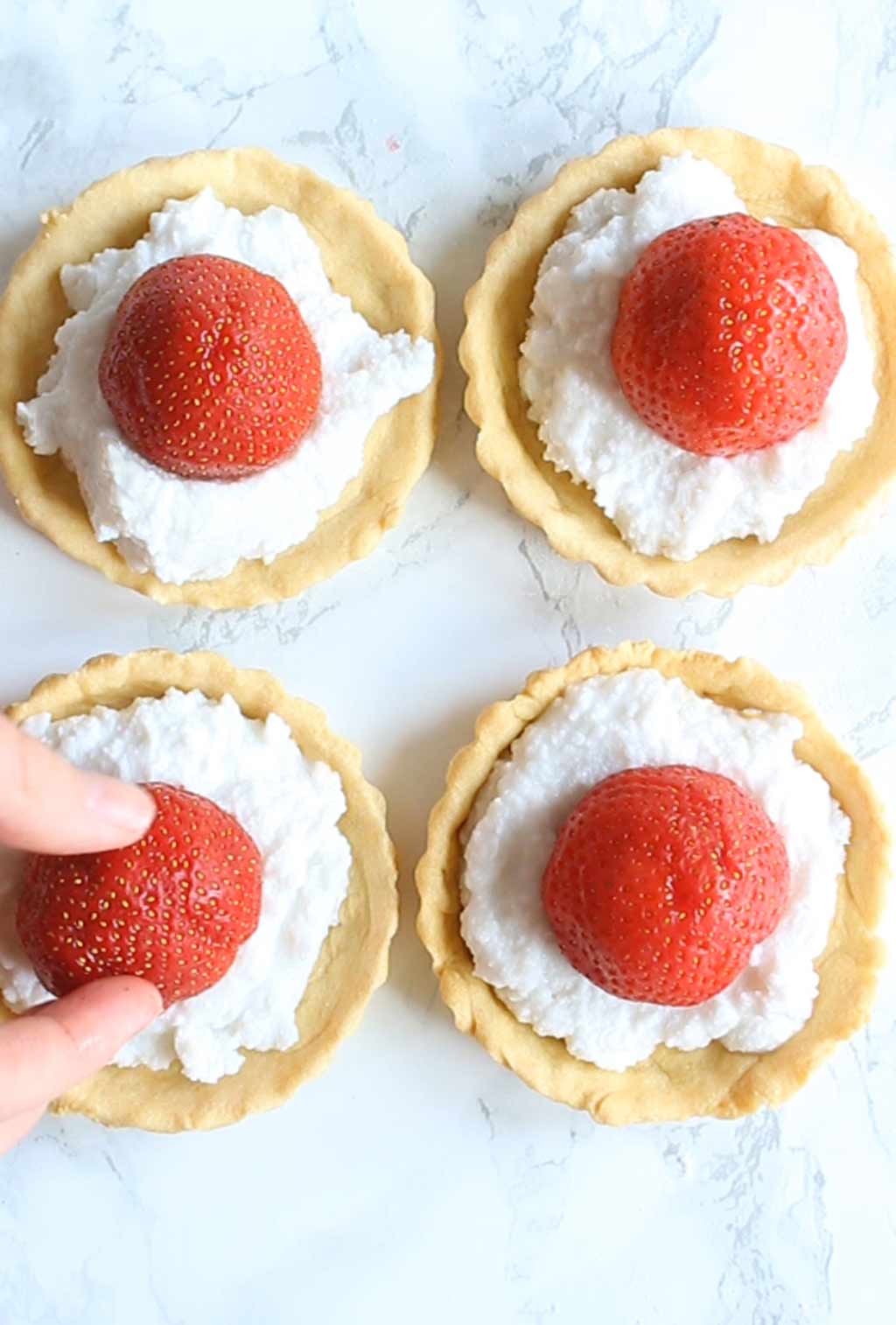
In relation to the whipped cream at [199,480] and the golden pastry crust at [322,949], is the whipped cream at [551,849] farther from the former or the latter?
the whipped cream at [199,480]

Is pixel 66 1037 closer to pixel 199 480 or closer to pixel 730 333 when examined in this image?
pixel 199 480

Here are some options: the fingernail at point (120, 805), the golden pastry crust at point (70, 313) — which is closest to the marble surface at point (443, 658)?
the golden pastry crust at point (70, 313)

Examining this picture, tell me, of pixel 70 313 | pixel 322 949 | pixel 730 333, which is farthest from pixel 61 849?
pixel 730 333

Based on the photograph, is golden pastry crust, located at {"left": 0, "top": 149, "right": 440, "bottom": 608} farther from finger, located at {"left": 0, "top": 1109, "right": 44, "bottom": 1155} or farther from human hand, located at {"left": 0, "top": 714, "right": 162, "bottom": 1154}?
finger, located at {"left": 0, "top": 1109, "right": 44, "bottom": 1155}

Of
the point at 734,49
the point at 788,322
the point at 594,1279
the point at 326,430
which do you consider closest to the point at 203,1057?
the point at 594,1279

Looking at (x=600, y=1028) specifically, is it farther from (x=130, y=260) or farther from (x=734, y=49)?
(x=734, y=49)

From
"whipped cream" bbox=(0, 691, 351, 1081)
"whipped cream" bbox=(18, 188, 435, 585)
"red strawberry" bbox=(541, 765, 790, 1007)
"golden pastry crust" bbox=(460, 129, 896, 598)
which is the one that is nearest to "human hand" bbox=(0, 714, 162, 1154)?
"whipped cream" bbox=(0, 691, 351, 1081)
